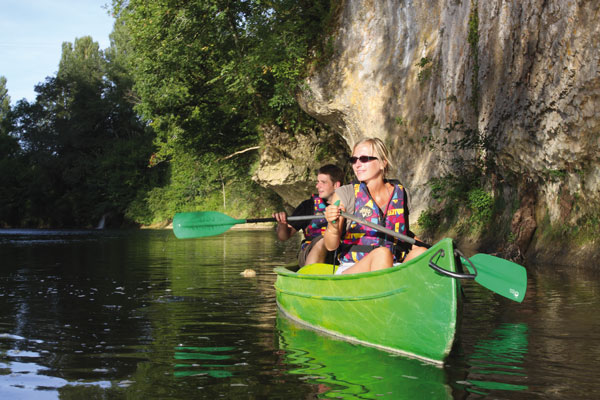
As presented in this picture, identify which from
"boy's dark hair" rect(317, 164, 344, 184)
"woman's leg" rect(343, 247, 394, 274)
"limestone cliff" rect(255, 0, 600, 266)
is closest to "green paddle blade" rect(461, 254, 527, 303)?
"woman's leg" rect(343, 247, 394, 274)

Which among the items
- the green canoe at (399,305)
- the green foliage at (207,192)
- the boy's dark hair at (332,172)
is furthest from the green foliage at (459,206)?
the green foliage at (207,192)

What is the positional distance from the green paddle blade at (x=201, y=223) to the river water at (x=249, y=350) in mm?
840

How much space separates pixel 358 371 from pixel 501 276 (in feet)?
4.18

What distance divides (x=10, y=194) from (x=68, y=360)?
53034mm

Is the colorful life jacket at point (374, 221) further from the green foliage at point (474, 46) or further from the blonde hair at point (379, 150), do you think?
the green foliage at point (474, 46)

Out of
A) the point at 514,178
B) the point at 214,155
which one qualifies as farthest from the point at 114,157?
the point at 514,178

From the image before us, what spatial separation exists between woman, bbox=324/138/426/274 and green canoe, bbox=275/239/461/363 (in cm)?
24

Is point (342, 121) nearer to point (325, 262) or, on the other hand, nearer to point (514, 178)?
point (514, 178)

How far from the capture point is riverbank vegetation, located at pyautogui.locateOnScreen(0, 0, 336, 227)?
21.8 meters

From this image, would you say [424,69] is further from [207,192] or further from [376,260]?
[207,192]

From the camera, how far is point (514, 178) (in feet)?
44.5

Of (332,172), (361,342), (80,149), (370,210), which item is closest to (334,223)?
(370,210)

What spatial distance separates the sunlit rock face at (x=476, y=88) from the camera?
36.2 feet

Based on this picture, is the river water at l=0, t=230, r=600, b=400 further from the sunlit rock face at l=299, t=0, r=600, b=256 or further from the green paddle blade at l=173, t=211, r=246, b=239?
the sunlit rock face at l=299, t=0, r=600, b=256
